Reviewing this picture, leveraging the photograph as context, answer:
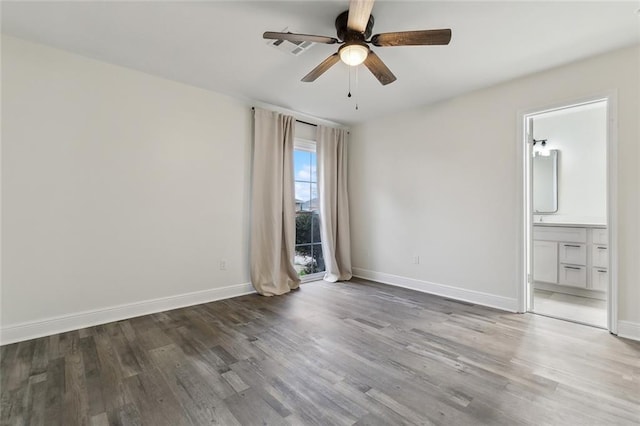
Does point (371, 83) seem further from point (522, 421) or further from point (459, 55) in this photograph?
point (522, 421)

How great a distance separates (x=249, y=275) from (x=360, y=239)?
1951 millimetres

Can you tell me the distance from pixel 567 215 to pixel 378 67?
3924mm

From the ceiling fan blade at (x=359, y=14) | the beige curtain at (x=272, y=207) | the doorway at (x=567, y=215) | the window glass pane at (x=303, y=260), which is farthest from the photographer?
the window glass pane at (x=303, y=260)

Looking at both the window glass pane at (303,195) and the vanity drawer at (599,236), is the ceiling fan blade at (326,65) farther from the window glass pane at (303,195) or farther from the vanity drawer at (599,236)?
the vanity drawer at (599,236)

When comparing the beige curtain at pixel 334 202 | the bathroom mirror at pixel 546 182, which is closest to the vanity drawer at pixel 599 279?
the bathroom mirror at pixel 546 182

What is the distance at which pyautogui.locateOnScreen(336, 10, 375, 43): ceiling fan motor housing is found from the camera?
2014 mm

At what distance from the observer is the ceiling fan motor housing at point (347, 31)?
2014 mm

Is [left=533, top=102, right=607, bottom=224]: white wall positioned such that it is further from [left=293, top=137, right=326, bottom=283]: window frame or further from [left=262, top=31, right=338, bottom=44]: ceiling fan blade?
[left=262, top=31, right=338, bottom=44]: ceiling fan blade

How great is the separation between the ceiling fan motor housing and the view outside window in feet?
7.77

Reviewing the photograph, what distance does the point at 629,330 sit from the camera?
8.02 ft

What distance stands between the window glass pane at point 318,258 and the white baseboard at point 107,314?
132 cm

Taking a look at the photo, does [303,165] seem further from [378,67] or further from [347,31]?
[347,31]

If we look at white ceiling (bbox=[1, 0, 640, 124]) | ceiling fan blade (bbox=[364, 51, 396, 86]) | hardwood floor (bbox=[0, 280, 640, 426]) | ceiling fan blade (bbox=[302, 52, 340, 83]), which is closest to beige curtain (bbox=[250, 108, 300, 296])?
white ceiling (bbox=[1, 0, 640, 124])

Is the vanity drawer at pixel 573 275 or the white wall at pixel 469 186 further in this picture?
the vanity drawer at pixel 573 275
